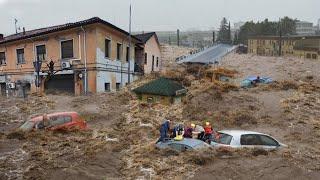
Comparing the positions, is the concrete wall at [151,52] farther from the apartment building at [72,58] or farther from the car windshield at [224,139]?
the car windshield at [224,139]

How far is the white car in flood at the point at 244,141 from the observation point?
14398 millimetres

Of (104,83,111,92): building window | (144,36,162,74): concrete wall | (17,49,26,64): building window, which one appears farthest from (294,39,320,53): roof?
(17,49,26,64): building window

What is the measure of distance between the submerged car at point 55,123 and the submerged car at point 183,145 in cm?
548

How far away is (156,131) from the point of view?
19.6 m

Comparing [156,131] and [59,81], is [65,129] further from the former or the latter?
[59,81]

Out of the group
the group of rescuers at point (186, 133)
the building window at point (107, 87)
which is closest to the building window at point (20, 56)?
the building window at point (107, 87)

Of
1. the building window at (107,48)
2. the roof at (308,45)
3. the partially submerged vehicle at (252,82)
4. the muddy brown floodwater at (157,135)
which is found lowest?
the muddy brown floodwater at (157,135)

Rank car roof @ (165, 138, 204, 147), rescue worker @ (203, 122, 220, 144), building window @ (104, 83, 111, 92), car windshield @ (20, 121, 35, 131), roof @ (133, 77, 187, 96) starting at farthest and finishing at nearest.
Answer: building window @ (104, 83, 111, 92)
roof @ (133, 77, 187, 96)
car windshield @ (20, 121, 35, 131)
rescue worker @ (203, 122, 220, 144)
car roof @ (165, 138, 204, 147)

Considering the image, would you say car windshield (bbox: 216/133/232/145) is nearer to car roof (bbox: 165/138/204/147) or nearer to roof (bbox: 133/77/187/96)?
car roof (bbox: 165/138/204/147)

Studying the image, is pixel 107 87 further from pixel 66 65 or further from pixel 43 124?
pixel 43 124

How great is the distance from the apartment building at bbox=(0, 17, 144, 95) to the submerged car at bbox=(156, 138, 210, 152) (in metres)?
14.7

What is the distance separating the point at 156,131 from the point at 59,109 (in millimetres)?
7275

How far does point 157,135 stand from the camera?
61.9ft

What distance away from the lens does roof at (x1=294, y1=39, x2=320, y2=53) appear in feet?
253
